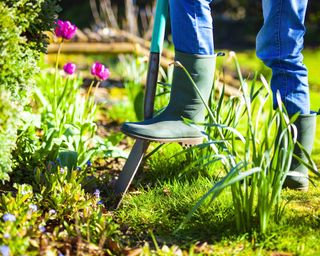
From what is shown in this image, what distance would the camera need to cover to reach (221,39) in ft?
32.0

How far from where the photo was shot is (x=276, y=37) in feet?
7.81

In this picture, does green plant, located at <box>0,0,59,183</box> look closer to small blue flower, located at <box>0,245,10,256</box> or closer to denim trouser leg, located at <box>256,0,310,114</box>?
small blue flower, located at <box>0,245,10,256</box>

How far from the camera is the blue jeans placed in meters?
2.29

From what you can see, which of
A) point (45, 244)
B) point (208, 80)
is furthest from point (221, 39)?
point (45, 244)

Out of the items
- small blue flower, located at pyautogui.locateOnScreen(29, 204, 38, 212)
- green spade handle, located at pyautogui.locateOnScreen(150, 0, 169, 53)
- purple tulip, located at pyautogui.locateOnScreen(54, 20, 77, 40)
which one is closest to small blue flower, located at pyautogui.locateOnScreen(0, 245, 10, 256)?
small blue flower, located at pyautogui.locateOnScreen(29, 204, 38, 212)

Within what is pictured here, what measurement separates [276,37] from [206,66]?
0.32 meters

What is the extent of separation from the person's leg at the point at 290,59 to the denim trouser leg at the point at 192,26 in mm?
270

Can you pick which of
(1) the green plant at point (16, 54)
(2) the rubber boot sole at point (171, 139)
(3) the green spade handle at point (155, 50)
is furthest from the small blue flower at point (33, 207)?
(3) the green spade handle at point (155, 50)

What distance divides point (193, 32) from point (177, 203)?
0.70 m

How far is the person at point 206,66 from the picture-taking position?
2.29m

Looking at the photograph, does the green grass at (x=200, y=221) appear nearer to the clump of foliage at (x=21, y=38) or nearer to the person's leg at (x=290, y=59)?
the person's leg at (x=290, y=59)

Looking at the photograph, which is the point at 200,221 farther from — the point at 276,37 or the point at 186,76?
the point at 276,37

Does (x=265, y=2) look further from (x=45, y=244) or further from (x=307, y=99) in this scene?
(x=45, y=244)

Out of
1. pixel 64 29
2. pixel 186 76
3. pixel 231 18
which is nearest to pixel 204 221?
pixel 186 76
